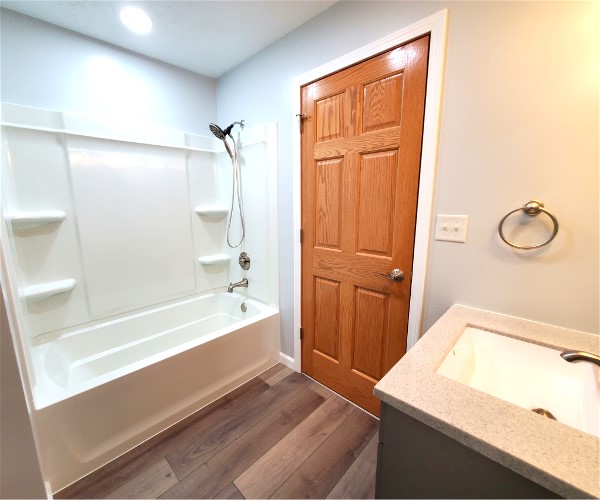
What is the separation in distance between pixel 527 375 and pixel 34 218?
259 cm

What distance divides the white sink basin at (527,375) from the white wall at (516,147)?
205mm

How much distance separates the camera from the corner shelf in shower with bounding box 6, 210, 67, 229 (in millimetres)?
1500

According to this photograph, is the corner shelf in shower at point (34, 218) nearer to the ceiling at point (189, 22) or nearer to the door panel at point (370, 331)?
the ceiling at point (189, 22)

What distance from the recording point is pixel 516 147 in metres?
1.00

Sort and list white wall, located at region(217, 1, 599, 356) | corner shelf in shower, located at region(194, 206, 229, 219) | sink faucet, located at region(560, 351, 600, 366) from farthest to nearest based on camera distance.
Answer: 1. corner shelf in shower, located at region(194, 206, 229, 219)
2. white wall, located at region(217, 1, 599, 356)
3. sink faucet, located at region(560, 351, 600, 366)

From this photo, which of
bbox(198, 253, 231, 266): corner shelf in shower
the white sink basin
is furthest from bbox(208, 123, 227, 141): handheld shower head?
the white sink basin

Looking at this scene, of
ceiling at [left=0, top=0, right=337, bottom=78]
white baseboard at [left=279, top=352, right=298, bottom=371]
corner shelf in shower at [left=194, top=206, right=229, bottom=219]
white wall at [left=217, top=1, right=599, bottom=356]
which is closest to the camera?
white wall at [left=217, top=1, right=599, bottom=356]

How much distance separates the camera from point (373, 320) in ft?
5.08

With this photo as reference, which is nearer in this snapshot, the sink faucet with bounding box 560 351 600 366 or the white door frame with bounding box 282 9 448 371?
the sink faucet with bounding box 560 351 600 366

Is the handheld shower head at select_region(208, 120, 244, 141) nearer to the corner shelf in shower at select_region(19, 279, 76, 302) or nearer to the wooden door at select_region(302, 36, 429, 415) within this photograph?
the wooden door at select_region(302, 36, 429, 415)

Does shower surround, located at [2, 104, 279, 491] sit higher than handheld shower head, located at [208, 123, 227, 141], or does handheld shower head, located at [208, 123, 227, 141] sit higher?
handheld shower head, located at [208, 123, 227, 141]

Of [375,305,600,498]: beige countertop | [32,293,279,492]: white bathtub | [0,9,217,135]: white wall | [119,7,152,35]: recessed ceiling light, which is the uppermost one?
[119,7,152,35]: recessed ceiling light

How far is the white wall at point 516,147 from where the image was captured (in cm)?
89

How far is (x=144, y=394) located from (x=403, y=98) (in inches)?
82.9
